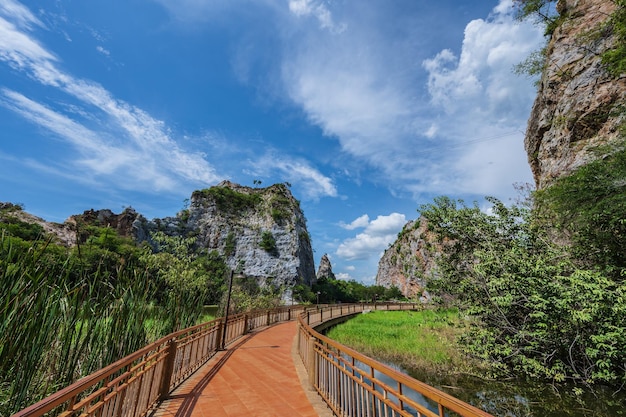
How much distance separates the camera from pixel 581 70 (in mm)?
15406

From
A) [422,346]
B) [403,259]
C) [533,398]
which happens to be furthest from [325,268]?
[533,398]

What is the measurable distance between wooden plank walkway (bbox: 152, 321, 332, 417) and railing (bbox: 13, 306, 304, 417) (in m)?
0.30

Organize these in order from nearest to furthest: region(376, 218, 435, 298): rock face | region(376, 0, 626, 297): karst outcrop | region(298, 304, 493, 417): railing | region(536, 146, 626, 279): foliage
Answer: region(298, 304, 493, 417): railing → region(536, 146, 626, 279): foliage → region(376, 0, 626, 297): karst outcrop → region(376, 218, 435, 298): rock face

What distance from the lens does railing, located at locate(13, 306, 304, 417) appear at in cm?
229

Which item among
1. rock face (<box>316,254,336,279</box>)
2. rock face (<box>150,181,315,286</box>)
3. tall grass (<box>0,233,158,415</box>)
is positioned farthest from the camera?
rock face (<box>316,254,336,279</box>)

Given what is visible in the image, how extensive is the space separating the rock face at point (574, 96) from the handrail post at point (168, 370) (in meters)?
15.5

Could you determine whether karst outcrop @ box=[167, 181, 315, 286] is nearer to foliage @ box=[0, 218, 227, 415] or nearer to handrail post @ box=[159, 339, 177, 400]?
handrail post @ box=[159, 339, 177, 400]

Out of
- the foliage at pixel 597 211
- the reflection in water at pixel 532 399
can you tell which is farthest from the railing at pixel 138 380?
the foliage at pixel 597 211

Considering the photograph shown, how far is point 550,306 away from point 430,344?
25.3 feet

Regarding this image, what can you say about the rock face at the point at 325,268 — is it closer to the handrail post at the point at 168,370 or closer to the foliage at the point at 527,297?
the foliage at the point at 527,297

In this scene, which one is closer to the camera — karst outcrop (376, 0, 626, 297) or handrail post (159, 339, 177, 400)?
handrail post (159, 339, 177, 400)

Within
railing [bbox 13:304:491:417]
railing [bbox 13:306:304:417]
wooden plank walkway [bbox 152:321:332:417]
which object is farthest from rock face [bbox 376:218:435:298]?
railing [bbox 13:304:491:417]

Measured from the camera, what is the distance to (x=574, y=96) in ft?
49.9

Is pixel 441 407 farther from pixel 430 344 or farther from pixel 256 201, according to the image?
pixel 256 201
